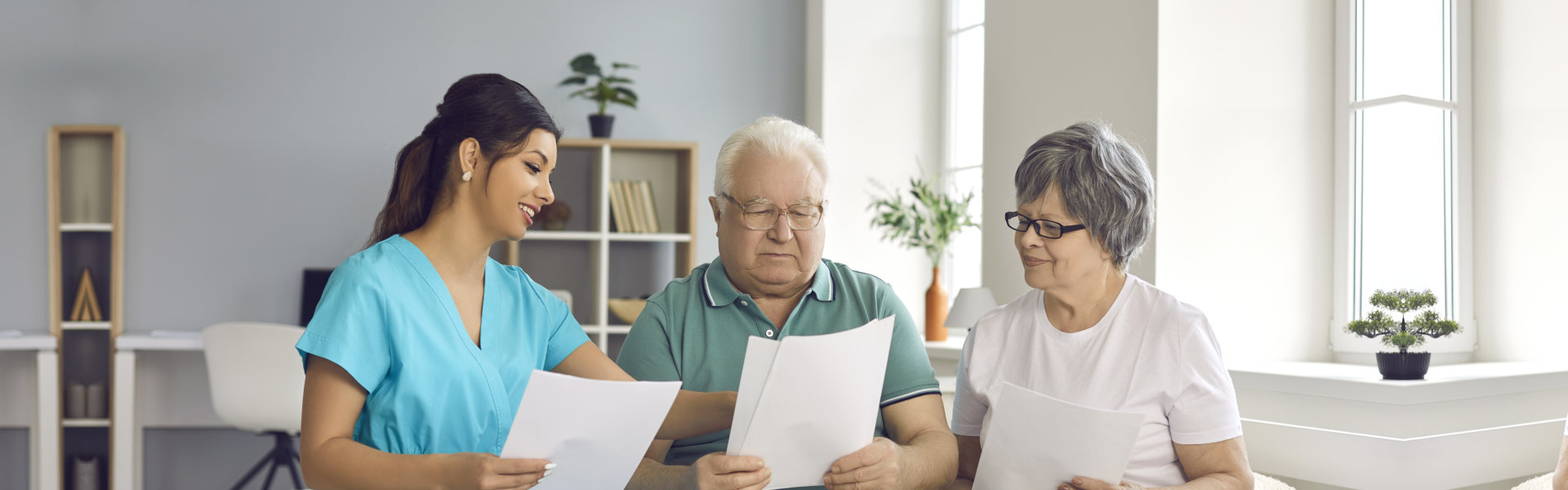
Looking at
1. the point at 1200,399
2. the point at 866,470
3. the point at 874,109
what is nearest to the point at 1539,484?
the point at 1200,399

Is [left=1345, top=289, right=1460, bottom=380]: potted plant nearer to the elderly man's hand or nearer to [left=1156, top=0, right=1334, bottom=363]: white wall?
[left=1156, top=0, right=1334, bottom=363]: white wall

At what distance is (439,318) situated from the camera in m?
1.30

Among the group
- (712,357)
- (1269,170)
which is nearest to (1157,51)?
(1269,170)

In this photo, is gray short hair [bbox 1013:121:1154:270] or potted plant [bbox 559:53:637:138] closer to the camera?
gray short hair [bbox 1013:121:1154:270]

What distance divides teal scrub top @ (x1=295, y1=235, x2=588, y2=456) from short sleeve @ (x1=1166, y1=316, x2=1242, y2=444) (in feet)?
2.94

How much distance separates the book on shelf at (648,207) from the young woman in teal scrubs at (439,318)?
3040 millimetres

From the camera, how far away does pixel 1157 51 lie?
290cm

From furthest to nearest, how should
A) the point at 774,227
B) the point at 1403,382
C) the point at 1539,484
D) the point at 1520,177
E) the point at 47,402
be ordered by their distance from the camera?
the point at 47,402, the point at 1520,177, the point at 1403,382, the point at 1539,484, the point at 774,227

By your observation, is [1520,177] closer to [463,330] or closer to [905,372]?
[905,372]

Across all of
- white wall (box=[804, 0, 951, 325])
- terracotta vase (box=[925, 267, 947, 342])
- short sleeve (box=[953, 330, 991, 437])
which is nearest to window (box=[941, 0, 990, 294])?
white wall (box=[804, 0, 951, 325])

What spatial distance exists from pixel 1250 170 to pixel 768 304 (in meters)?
2.01

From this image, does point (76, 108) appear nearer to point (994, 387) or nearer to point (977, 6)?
point (977, 6)

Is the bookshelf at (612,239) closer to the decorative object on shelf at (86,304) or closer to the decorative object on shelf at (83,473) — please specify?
the decorative object on shelf at (86,304)

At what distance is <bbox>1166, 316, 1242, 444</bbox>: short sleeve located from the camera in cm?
142
